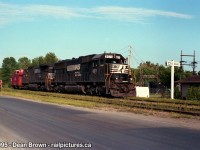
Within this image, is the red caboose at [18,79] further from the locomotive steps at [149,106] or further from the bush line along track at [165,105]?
the bush line along track at [165,105]

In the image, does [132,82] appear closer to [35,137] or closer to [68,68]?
[68,68]

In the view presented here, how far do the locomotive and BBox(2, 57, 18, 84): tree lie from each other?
8140cm

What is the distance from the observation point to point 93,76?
36.0m

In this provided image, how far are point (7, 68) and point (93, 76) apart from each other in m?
108

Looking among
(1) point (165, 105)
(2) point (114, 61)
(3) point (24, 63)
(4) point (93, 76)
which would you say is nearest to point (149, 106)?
(1) point (165, 105)

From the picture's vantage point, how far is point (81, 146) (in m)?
9.64

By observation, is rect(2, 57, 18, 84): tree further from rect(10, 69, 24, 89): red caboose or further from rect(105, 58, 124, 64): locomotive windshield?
rect(105, 58, 124, 64): locomotive windshield

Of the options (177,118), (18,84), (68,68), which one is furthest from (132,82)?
(18,84)

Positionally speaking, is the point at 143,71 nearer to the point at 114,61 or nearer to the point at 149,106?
the point at 114,61

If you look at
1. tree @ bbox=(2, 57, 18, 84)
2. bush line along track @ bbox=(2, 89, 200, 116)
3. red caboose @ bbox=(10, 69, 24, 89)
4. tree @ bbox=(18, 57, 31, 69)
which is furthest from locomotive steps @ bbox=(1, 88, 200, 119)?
tree @ bbox=(2, 57, 18, 84)

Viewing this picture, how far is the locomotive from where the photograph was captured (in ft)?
110

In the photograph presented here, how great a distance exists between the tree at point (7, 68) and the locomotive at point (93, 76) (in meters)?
81.4

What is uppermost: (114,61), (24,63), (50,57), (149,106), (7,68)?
(50,57)

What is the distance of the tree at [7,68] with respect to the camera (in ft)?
427
